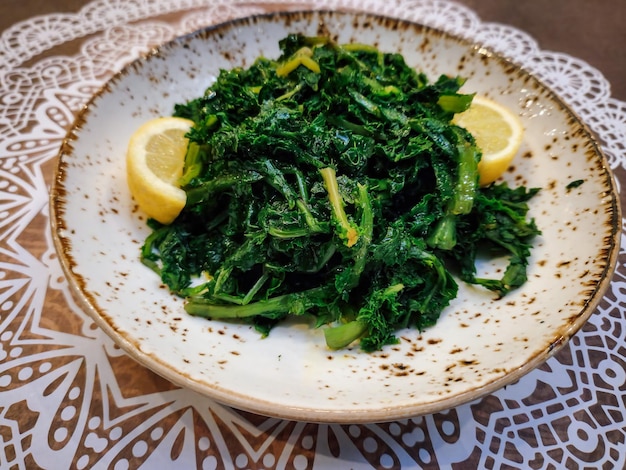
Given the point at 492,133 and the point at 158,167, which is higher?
the point at 492,133

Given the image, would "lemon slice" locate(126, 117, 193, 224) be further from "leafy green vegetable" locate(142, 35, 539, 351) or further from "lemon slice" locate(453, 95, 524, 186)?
"lemon slice" locate(453, 95, 524, 186)

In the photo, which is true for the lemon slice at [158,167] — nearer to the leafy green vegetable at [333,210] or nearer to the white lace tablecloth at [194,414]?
Answer: the leafy green vegetable at [333,210]

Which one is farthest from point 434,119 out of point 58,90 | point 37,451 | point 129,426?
point 58,90

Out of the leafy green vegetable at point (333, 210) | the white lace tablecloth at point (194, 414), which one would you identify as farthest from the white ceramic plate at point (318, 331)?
the white lace tablecloth at point (194, 414)

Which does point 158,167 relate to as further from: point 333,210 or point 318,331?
point 318,331

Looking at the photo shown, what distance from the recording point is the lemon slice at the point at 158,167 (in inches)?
108

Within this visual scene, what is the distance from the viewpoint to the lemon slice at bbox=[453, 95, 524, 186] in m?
3.01

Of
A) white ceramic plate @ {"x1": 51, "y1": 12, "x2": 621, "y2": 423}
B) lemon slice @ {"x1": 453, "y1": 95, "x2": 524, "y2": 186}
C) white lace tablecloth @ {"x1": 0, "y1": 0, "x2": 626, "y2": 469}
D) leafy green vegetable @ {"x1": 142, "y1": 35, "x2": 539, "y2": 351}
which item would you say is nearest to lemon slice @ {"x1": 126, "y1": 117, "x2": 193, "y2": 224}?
leafy green vegetable @ {"x1": 142, "y1": 35, "x2": 539, "y2": 351}

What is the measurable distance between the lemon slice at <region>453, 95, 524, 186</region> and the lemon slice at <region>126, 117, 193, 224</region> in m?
1.84

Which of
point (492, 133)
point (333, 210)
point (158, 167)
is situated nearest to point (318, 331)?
point (333, 210)

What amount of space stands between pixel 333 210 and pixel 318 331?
65 centimetres

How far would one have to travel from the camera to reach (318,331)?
8.29 feet

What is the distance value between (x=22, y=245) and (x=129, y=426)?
157cm

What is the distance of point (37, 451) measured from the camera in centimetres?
220
